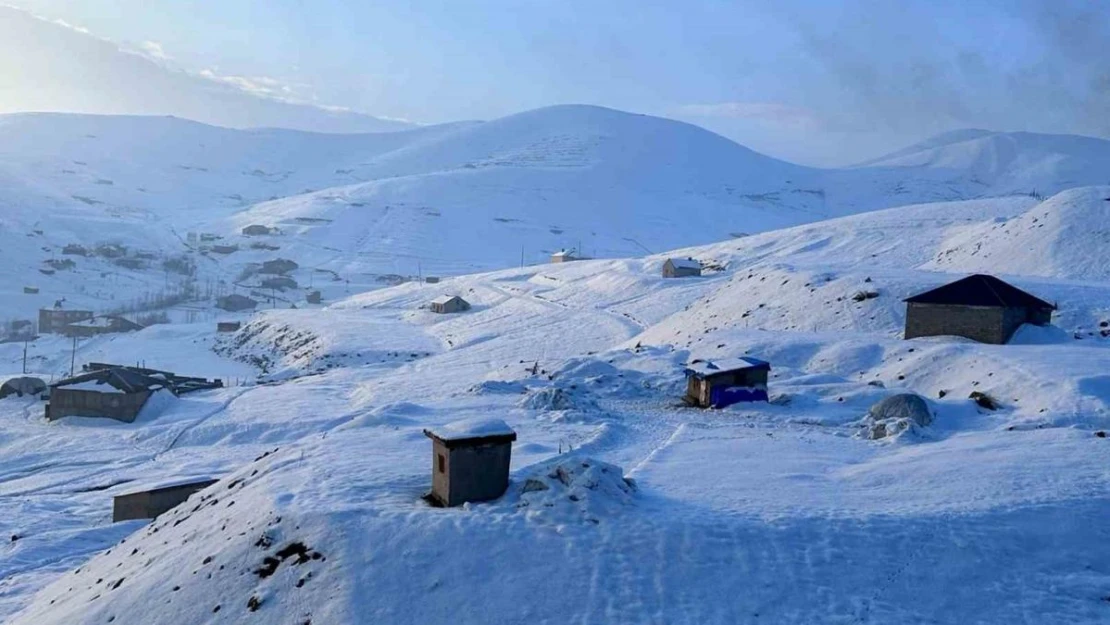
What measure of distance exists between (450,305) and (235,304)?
106 feet

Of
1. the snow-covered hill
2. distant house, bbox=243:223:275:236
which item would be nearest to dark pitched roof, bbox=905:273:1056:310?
the snow-covered hill

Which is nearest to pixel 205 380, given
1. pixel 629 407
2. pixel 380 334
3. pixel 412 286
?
pixel 380 334

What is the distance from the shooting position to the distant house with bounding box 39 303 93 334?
243ft

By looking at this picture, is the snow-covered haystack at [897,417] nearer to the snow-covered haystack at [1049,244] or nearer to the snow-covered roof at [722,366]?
the snow-covered roof at [722,366]

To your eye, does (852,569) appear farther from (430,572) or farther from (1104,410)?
(1104,410)

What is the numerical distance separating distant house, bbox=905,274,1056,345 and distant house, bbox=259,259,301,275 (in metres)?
86.5

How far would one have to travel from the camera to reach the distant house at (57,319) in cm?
7419

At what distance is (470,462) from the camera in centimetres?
1552

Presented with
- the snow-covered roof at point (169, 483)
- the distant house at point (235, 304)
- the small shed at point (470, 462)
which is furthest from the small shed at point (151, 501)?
the distant house at point (235, 304)

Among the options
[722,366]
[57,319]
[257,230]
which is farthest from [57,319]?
[722,366]

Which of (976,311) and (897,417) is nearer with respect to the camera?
(897,417)

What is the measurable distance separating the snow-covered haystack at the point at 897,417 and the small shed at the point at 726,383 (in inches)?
167

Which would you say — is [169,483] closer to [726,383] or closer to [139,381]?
[726,383]

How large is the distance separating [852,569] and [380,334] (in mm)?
47744
